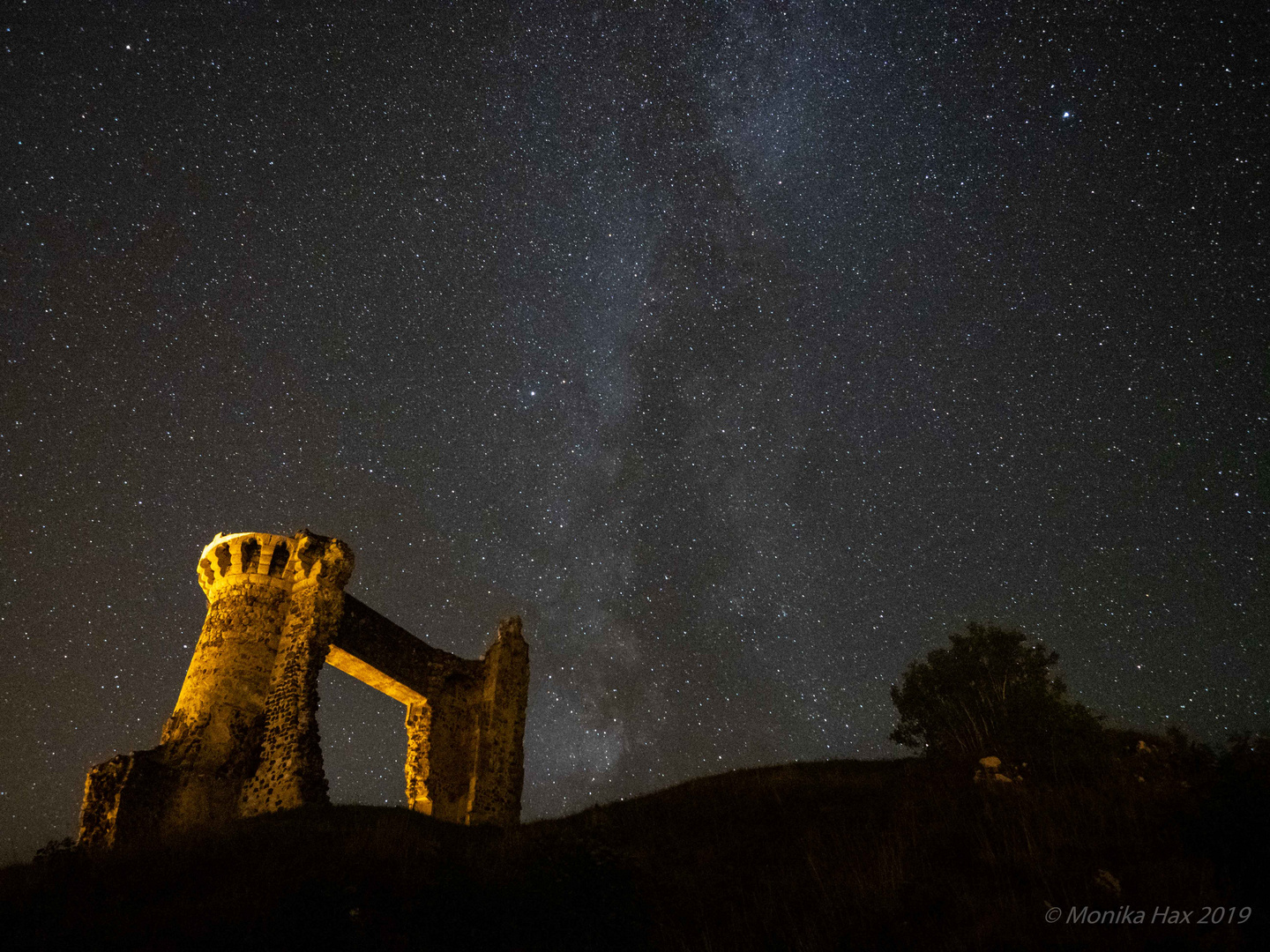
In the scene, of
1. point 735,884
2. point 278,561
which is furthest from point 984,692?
point 278,561

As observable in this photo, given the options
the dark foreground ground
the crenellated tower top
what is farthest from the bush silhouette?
the crenellated tower top

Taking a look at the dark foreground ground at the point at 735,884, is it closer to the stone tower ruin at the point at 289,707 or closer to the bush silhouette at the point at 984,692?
the stone tower ruin at the point at 289,707

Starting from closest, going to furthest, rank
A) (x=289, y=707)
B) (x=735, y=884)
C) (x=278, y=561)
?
(x=735, y=884), (x=289, y=707), (x=278, y=561)

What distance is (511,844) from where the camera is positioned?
14.5 metres

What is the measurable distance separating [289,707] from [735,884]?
44.7 ft

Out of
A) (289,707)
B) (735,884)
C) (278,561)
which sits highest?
(278,561)

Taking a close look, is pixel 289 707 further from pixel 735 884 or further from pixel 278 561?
pixel 735 884

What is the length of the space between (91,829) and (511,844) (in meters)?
11.2

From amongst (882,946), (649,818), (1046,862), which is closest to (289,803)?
(649,818)

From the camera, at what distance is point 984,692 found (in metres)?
34.9

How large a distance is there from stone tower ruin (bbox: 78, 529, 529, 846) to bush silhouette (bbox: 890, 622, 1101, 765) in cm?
1893

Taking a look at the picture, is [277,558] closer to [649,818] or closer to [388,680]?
[388,680]

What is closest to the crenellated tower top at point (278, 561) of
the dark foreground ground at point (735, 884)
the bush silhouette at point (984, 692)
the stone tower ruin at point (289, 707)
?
the stone tower ruin at point (289, 707)

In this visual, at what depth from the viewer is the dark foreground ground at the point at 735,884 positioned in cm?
833
